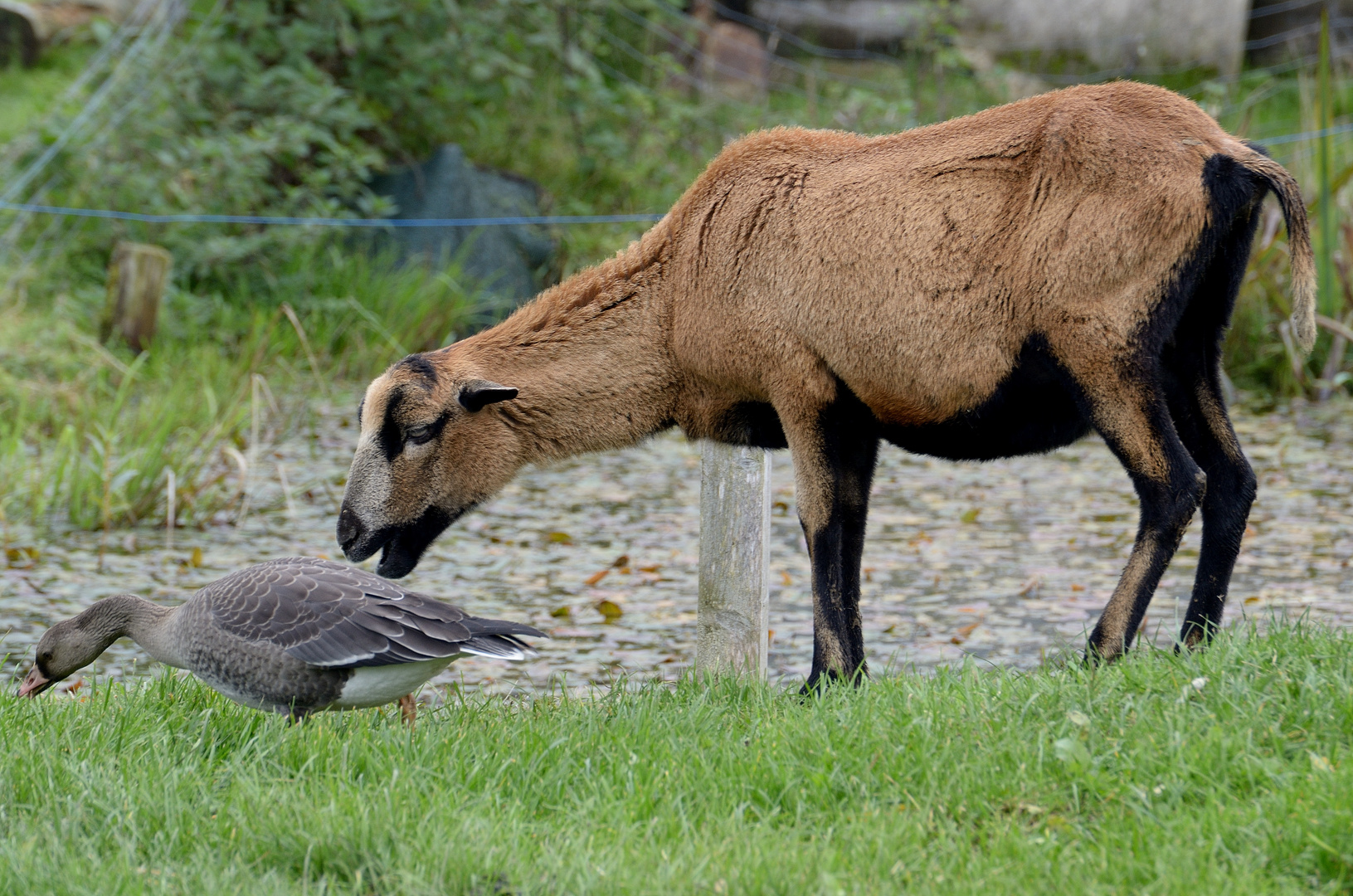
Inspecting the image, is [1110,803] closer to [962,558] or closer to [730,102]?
[962,558]

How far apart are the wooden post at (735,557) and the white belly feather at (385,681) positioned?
1208 millimetres

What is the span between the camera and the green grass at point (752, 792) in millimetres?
2973

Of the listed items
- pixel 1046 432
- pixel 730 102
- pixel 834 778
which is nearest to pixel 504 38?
pixel 730 102

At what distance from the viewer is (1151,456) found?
4027 mm

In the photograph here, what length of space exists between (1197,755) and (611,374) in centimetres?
233

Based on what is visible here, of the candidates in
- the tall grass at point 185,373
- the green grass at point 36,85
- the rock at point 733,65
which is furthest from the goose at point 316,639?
the rock at point 733,65

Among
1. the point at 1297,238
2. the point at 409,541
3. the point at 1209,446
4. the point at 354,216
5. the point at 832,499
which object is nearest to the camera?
the point at 1297,238

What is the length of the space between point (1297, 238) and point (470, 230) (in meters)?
8.32

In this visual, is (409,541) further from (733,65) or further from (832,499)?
(733,65)

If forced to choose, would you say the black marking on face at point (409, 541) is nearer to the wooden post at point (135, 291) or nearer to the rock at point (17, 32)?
the wooden post at point (135, 291)

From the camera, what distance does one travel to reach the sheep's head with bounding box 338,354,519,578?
477 centimetres

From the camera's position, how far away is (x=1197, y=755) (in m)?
3.30

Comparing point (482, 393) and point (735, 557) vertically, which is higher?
point (482, 393)

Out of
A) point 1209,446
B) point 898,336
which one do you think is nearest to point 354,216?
point 898,336
